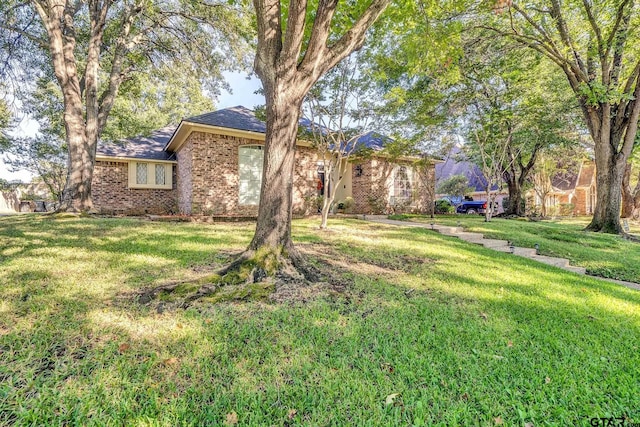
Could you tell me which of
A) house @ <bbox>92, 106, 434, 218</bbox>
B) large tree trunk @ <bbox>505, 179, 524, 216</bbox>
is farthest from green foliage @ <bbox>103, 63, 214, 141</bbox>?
large tree trunk @ <bbox>505, 179, 524, 216</bbox>

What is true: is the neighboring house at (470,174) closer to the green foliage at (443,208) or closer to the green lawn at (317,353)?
the green foliage at (443,208)

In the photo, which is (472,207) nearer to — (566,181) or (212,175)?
(566,181)

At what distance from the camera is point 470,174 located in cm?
3053

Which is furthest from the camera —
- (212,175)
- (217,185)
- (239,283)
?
(217,185)

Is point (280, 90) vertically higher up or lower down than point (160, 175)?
higher up

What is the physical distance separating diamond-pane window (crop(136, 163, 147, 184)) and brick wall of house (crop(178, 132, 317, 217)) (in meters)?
2.19

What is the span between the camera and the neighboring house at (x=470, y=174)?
687 inches

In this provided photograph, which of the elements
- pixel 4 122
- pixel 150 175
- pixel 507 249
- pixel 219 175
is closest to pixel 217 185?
pixel 219 175

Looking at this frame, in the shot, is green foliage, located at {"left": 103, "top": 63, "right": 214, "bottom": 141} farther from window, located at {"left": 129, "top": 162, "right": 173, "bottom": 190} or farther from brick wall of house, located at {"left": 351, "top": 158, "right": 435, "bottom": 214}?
brick wall of house, located at {"left": 351, "top": 158, "right": 435, "bottom": 214}

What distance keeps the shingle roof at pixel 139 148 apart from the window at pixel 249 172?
15.1 feet

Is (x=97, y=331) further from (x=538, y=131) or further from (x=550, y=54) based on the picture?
(x=538, y=131)

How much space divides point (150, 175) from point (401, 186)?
40.4ft

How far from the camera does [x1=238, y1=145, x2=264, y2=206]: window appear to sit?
37.7 feet

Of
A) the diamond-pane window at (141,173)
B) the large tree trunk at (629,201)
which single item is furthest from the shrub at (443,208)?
the diamond-pane window at (141,173)
